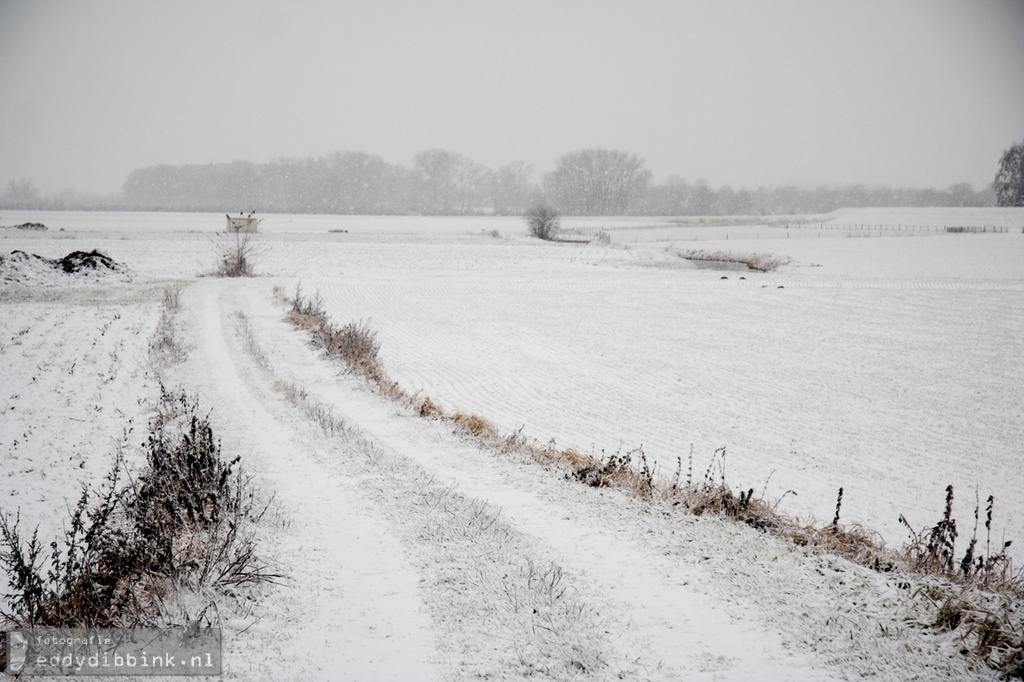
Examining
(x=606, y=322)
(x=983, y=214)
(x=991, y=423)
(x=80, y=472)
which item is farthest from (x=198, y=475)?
(x=983, y=214)

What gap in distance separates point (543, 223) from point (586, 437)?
208 feet

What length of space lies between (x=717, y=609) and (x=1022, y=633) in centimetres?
205

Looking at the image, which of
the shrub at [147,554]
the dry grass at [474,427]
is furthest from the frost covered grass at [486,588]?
the dry grass at [474,427]

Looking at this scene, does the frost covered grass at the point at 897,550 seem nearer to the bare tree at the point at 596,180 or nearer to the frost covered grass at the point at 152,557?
the frost covered grass at the point at 152,557

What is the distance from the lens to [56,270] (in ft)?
95.6

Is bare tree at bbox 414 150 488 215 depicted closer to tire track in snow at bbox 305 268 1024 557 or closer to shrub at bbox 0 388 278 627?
tire track in snow at bbox 305 268 1024 557

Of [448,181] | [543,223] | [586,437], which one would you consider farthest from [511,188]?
[586,437]

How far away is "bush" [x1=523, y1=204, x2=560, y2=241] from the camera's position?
72688mm

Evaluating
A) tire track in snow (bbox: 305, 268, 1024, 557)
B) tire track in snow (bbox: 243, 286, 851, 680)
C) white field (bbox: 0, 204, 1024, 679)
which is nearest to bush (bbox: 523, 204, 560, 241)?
white field (bbox: 0, 204, 1024, 679)

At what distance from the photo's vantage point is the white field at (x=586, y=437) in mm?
4188

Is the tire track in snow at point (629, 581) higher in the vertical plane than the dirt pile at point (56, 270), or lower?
lower

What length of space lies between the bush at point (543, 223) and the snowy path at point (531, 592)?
219 ft

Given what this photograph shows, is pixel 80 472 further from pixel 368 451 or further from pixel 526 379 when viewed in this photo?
pixel 526 379

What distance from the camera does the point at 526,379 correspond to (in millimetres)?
15883
